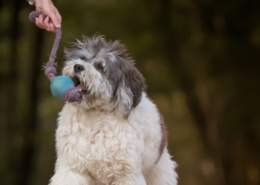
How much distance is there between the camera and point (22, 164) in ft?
68.6

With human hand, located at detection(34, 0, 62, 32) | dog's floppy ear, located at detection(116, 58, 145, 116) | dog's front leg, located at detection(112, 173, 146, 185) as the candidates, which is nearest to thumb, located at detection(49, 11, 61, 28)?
human hand, located at detection(34, 0, 62, 32)

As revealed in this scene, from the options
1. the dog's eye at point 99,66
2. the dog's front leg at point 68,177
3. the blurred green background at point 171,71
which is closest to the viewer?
the dog's eye at point 99,66

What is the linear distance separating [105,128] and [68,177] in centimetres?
50

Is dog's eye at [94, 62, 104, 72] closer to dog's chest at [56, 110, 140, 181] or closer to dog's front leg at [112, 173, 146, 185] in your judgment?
dog's chest at [56, 110, 140, 181]

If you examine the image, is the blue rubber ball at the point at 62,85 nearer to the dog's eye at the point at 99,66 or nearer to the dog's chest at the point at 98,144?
the dog's eye at the point at 99,66

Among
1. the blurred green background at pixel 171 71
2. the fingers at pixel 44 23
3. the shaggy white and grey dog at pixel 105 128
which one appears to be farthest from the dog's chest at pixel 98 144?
the blurred green background at pixel 171 71

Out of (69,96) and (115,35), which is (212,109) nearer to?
(115,35)

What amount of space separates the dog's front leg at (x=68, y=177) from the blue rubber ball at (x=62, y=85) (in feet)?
2.25

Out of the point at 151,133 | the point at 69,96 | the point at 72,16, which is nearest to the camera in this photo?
the point at 69,96

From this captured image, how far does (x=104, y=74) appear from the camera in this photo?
812cm

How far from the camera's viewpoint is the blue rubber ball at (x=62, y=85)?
794 centimetres

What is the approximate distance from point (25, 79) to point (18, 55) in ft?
1.81

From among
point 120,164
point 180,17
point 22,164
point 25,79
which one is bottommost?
point 120,164

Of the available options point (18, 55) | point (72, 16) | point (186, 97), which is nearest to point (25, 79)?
point (18, 55)
